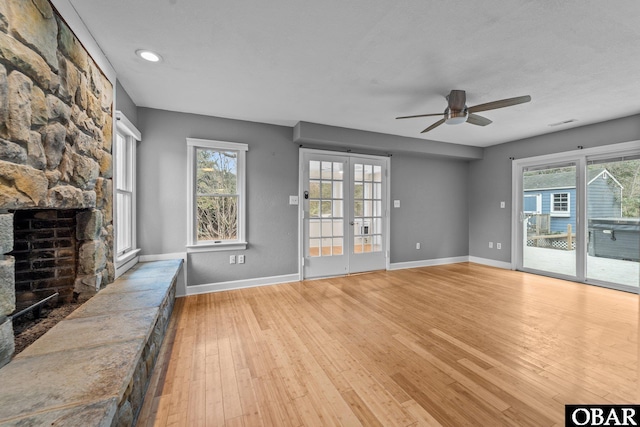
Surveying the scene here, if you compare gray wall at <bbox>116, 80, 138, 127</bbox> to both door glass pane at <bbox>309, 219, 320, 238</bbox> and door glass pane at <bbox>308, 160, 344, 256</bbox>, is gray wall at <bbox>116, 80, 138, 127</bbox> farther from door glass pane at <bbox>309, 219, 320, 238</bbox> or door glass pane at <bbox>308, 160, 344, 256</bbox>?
door glass pane at <bbox>309, 219, 320, 238</bbox>

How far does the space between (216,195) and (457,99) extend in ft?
10.6

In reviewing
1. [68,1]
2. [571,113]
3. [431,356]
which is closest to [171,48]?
[68,1]

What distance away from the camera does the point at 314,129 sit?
398 cm

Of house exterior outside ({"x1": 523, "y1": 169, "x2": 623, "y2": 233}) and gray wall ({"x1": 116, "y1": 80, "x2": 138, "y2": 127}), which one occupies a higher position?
gray wall ({"x1": 116, "y1": 80, "x2": 138, "y2": 127})

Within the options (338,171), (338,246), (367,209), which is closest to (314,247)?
(338,246)

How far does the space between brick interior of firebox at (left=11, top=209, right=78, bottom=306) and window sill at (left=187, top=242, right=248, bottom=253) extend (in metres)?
1.58

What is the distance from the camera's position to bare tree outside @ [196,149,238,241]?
368 cm

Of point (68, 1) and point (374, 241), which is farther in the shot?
point (374, 241)

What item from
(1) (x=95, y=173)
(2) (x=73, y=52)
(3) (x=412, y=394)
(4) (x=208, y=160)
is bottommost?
(3) (x=412, y=394)

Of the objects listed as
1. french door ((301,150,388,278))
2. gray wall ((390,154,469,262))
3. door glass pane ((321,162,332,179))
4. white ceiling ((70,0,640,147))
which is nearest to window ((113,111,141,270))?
white ceiling ((70,0,640,147))

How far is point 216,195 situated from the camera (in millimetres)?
3742

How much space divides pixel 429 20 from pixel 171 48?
2005 millimetres

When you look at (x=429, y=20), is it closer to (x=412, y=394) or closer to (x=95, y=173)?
(x=412, y=394)

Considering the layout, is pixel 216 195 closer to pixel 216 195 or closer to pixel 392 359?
pixel 216 195
